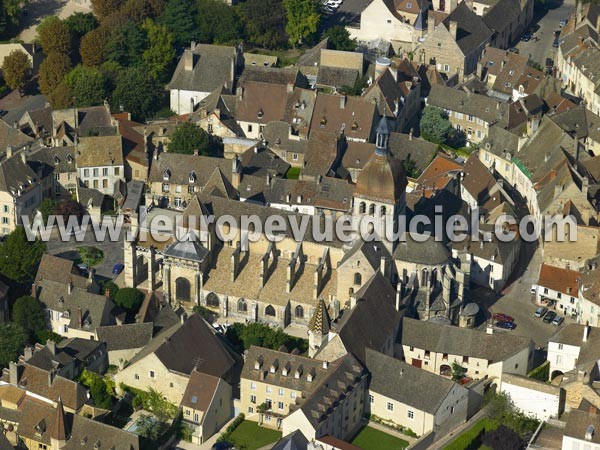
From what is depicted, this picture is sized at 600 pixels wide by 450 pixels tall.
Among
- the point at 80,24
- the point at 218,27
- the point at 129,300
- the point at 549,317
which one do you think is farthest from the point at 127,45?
the point at 549,317

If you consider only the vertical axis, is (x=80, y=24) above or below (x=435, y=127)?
above

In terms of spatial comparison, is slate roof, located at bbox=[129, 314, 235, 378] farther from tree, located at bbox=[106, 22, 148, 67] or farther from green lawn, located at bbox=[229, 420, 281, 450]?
tree, located at bbox=[106, 22, 148, 67]

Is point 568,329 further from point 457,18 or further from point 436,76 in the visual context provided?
point 457,18

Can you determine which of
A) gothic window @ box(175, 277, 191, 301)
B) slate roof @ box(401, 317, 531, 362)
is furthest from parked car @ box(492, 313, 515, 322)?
gothic window @ box(175, 277, 191, 301)

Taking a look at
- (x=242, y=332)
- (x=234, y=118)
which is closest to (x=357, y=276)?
(x=242, y=332)

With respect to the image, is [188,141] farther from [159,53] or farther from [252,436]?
[252,436]
